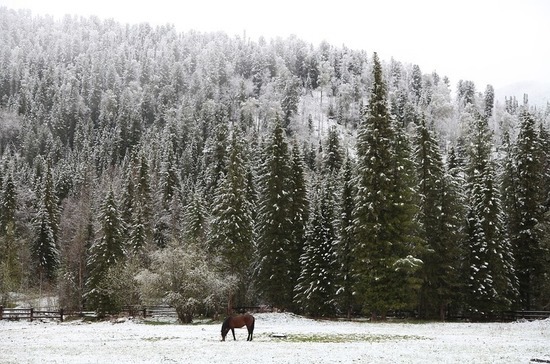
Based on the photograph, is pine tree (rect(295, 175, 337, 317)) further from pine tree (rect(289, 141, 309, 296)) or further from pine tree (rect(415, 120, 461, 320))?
pine tree (rect(415, 120, 461, 320))

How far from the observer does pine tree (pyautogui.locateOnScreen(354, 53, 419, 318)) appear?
133 ft

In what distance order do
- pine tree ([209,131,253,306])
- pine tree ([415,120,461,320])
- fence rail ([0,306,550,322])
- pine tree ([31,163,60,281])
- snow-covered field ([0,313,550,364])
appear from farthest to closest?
pine tree ([31,163,60,281])
pine tree ([209,131,253,306])
pine tree ([415,120,461,320])
fence rail ([0,306,550,322])
snow-covered field ([0,313,550,364])

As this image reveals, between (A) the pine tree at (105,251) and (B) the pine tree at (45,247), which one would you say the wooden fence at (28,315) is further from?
(B) the pine tree at (45,247)

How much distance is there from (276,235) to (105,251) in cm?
1926

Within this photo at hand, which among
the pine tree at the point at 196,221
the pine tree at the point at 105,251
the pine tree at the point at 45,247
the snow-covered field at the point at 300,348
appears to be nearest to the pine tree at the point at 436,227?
the snow-covered field at the point at 300,348

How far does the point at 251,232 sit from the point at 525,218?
2611cm

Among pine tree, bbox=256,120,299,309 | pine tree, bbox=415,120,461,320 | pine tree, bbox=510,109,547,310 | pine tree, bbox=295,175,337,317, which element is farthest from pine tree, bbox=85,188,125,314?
pine tree, bbox=510,109,547,310

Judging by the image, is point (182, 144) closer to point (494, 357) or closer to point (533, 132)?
point (533, 132)

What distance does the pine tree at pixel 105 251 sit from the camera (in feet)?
173

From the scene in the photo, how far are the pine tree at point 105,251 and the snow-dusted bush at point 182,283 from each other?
9.21 m

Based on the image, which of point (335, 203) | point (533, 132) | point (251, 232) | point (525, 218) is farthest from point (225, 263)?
point (533, 132)

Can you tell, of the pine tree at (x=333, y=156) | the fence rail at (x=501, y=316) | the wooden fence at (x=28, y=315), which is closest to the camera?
the fence rail at (x=501, y=316)

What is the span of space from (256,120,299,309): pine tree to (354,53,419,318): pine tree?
32.5ft

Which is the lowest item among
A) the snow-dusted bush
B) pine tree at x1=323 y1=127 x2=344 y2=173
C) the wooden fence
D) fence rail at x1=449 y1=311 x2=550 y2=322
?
fence rail at x1=449 y1=311 x2=550 y2=322
